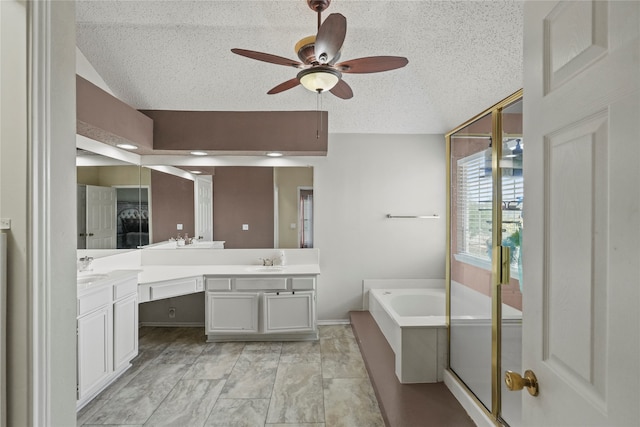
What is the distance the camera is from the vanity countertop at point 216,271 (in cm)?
333

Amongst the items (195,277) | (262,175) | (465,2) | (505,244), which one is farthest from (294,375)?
(465,2)

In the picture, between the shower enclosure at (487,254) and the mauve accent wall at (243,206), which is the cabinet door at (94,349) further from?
the shower enclosure at (487,254)

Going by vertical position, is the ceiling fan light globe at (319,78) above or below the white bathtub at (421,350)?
above

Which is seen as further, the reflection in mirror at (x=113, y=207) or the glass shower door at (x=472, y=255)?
the reflection in mirror at (x=113, y=207)

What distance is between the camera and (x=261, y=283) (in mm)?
3480

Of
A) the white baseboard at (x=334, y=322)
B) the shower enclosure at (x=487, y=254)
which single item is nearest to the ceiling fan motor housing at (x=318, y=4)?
the shower enclosure at (x=487, y=254)

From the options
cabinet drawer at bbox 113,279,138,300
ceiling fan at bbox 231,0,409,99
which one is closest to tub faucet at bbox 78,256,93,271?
cabinet drawer at bbox 113,279,138,300

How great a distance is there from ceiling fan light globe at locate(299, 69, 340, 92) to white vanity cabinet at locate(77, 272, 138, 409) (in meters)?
2.05

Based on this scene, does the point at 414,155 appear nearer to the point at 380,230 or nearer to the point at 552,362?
the point at 380,230

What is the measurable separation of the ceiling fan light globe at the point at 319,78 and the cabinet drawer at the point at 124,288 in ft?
7.13

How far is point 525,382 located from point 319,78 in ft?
5.60

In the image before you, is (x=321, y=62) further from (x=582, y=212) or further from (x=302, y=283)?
(x=302, y=283)

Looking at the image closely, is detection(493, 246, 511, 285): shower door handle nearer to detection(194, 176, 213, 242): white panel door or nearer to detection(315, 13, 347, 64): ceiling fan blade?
detection(315, 13, 347, 64): ceiling fan blade

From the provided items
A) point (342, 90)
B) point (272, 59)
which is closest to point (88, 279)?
point (272, 59)
